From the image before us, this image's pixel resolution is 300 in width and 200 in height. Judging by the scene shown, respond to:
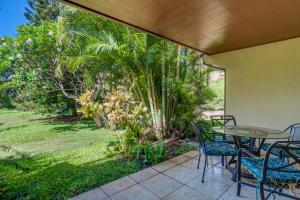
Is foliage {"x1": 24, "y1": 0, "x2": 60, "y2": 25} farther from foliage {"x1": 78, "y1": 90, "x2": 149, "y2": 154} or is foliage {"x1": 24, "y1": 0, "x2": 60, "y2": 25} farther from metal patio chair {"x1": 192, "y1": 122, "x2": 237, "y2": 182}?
metal patio chair {"x1": 192, "y1": 122, "x2": 237, "y2": 182}

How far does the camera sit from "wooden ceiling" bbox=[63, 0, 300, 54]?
207cm

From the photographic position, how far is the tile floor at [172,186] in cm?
233

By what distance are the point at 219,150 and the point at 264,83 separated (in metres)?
2.23

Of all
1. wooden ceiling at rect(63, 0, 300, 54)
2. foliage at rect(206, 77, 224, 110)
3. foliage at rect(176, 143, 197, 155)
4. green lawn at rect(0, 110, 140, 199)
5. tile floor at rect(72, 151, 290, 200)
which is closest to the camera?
wooden ceiling at rect(63, 0, 300, 54)

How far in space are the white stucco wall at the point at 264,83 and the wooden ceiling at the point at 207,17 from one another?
0.45 m

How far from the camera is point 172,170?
307 cm

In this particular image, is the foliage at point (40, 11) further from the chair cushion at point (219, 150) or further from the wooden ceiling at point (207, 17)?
the chair cushion at point (219, 150)

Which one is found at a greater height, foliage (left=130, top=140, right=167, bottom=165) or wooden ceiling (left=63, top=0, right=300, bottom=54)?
wooden ceiling (left=63, top=0, right=300, bottom=54)

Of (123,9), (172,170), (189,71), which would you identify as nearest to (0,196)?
(172,170)

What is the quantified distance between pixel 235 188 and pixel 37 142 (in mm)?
5201

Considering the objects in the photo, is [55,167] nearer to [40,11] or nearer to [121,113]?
[121,113]

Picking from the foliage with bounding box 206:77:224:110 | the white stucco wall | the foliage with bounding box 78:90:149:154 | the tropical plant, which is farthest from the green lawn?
the foliage with bounding box 206:77:224:110

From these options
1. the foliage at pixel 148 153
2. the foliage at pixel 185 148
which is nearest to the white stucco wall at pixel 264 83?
the foliage at pixel 185 148

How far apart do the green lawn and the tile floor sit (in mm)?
249
